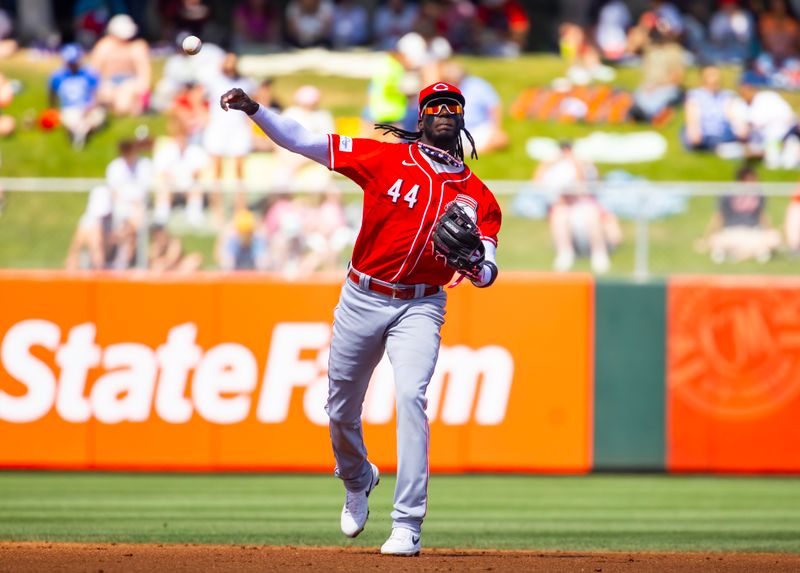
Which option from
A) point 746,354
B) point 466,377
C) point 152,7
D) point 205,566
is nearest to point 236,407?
point 466,377

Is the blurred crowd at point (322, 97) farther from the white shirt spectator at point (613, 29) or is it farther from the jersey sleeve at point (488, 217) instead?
the jersey sleeve at point (488, 217)

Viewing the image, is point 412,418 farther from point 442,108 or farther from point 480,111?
point 480,111

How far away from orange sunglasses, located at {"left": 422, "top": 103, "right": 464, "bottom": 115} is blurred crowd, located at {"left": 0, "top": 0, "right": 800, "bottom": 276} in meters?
5.34

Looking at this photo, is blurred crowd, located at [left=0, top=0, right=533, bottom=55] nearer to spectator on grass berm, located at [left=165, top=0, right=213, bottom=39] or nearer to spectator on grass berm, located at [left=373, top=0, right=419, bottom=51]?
spectator on grass berm, located at [left=373, top=0, right=419, bottom=51]

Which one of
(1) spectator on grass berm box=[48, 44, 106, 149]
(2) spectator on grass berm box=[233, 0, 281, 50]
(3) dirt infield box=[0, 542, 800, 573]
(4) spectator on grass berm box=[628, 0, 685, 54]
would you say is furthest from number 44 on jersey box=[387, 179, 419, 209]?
(2) spectator on grass berm box=[233, 0, 281, 50]

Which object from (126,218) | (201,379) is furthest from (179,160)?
(201,379)

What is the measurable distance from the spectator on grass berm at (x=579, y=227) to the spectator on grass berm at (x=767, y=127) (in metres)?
4.70

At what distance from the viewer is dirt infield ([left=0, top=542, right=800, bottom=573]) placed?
6500 mm

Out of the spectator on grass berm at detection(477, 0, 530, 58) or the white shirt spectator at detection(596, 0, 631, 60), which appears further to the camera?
the spectator on grass berm at detection(477, 0, 530, 58)

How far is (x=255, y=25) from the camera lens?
66.9ft

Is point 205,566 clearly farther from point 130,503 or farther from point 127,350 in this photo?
point 127,350

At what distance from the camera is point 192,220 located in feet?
40.5

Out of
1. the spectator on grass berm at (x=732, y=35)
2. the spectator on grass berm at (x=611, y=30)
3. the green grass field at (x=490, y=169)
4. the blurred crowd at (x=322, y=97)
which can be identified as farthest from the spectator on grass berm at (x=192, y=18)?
the spectator on grass berm at (x=732, y=35)

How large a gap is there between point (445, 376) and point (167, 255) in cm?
272
